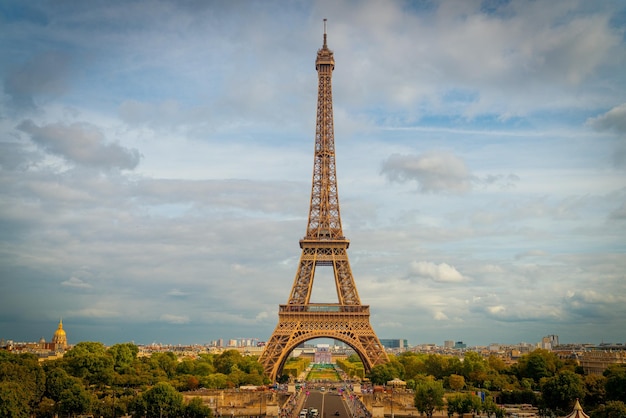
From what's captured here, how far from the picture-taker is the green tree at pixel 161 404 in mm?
55062

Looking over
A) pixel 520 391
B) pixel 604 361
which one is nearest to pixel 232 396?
pixel 520 391

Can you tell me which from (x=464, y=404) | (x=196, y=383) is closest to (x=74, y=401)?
(x=196, y=383)

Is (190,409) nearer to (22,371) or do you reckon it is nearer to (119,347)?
(22,371)

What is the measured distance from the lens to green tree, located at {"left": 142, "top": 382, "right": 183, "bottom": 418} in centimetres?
5506

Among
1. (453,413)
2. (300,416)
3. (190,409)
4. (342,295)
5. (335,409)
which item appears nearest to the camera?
(190,409)

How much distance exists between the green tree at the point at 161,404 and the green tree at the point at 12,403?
9.42 meters

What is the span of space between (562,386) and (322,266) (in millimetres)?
34901

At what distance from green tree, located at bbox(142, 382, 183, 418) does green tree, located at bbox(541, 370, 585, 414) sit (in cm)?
3261

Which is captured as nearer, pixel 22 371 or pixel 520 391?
pixel 22 371

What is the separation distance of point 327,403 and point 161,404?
85.1ft

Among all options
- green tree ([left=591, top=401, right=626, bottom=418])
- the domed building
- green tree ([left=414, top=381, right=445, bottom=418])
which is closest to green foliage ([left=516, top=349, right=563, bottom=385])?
green tree ([left=414, top=381, right=445, bottom=418])

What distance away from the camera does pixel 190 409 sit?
55875mm

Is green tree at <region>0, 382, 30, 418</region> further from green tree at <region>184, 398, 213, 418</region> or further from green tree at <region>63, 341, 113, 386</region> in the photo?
green tree at <region>63, 341, 113, 386</region>

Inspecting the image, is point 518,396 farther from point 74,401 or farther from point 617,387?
point 74,401
